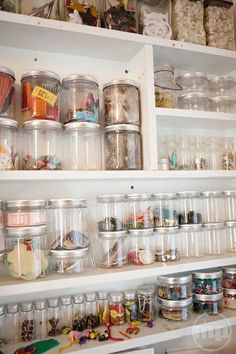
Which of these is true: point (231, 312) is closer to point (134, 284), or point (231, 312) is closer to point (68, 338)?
point (134, 284)

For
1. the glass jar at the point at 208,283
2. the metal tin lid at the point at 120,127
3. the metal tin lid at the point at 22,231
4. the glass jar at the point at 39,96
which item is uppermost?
the glass jar at the point at 39,96

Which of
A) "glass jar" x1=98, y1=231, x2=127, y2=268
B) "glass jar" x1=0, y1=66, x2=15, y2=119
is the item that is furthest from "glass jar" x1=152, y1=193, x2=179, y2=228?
"glass jar" x1=0, y1=66, x2=15, y2=119

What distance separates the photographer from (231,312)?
1.14 m

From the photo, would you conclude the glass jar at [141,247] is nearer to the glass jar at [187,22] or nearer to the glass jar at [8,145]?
the glass jar at [8,145]

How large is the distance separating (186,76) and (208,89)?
16cm

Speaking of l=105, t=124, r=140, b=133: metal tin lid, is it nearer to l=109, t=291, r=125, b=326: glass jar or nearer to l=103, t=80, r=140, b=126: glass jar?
l=103, t=80, r=140, b=126: glass jar

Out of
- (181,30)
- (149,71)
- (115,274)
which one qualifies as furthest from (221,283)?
(181,30)

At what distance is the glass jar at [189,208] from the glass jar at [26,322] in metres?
0.65

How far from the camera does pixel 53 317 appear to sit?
99 centimetres

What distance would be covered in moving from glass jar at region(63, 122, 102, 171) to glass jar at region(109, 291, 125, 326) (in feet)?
1.60

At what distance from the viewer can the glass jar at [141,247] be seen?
3.45 ft

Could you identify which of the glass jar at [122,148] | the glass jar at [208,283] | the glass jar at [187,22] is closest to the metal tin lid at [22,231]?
the glass jar at [122,148]

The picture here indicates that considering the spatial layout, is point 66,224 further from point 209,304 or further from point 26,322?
point 209,304

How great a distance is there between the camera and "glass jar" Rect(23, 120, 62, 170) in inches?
36.4
